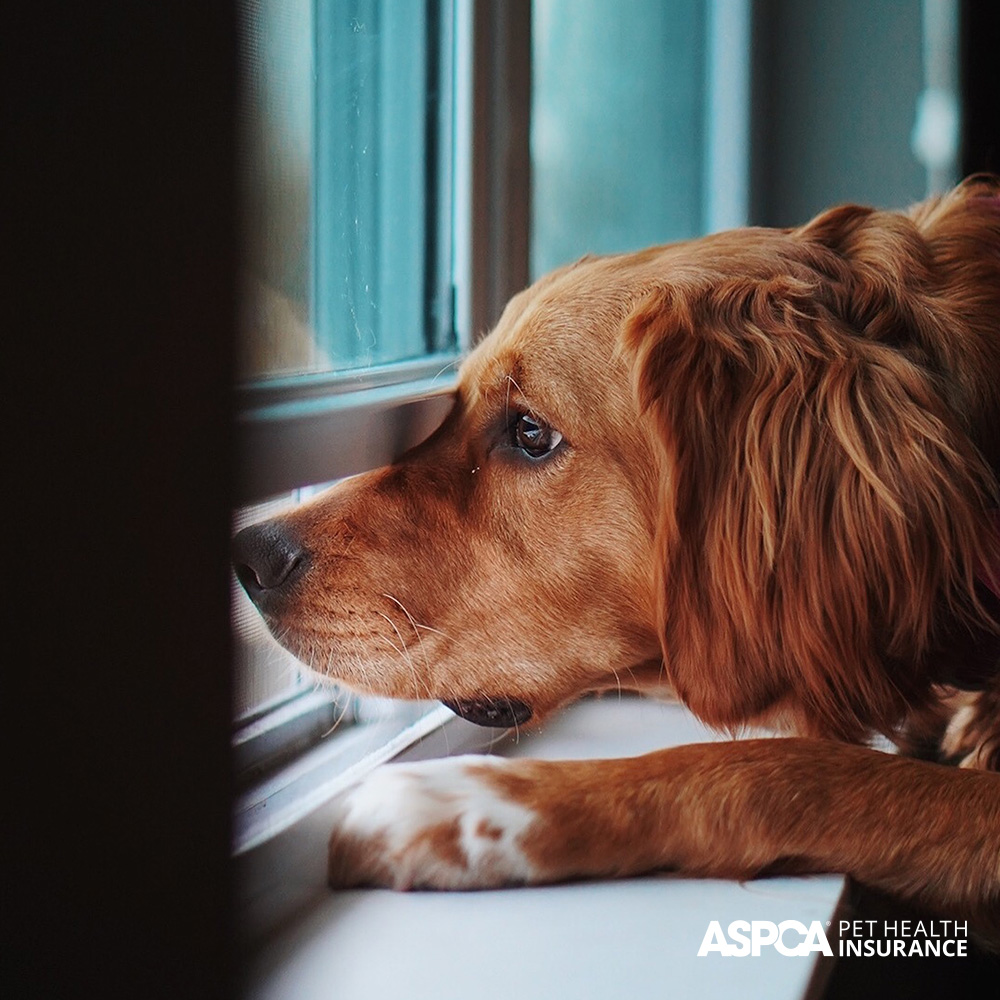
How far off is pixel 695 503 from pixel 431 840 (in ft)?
1.31

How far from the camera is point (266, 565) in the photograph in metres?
1.10

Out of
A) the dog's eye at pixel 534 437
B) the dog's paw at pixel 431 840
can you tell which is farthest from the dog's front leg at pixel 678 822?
the dog's eye at pixel 534 437

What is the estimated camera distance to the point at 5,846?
307mm

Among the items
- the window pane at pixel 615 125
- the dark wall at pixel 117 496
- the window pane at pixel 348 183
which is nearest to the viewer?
the dark wall at pixel 117 496

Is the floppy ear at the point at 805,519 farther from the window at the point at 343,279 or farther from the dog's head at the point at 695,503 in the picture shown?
the window at the point at 343,279

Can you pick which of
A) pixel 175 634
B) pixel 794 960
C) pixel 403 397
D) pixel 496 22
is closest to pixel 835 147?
pixel 496 22

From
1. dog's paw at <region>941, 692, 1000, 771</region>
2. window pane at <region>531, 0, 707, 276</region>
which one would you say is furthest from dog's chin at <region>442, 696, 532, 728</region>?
window pane at <region>531, 0, 707, 276</region>

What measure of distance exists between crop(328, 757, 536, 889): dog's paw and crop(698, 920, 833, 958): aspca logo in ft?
0.51

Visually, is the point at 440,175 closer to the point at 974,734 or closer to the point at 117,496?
the point at 974,734

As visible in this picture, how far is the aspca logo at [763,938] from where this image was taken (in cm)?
83

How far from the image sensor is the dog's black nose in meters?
1.10

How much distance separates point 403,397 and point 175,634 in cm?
93

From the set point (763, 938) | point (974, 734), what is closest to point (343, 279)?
point (763, 938)

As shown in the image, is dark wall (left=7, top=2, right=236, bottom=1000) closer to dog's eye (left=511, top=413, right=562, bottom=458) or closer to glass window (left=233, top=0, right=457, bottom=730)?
glass window (left=233, top=0, right=457, bottom=730)
